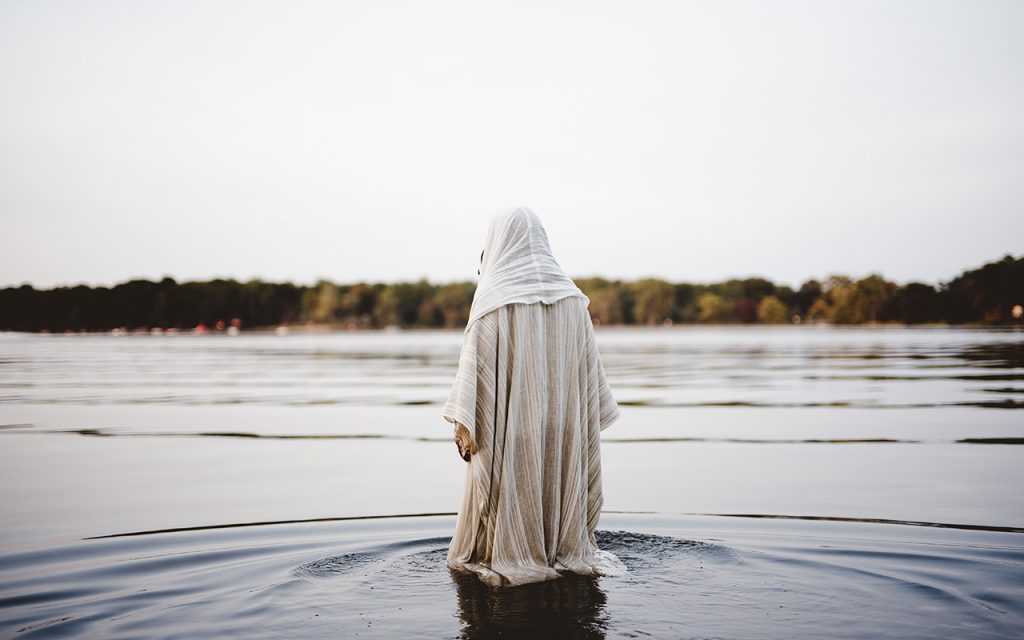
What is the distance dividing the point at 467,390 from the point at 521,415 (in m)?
0.37

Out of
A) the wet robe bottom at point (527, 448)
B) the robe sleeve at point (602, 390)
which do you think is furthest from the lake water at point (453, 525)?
the robe sleeve at point (602, 390)

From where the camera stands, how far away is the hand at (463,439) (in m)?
5.45

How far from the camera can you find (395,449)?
12539 mm

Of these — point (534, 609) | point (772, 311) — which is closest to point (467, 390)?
point (534, 609)

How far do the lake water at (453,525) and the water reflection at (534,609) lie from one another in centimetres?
2

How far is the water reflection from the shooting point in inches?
179

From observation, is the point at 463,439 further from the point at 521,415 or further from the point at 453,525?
the point at 453,525

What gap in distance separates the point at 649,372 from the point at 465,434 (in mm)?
24320

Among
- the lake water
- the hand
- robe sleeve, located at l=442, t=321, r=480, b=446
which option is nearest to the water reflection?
the lake water

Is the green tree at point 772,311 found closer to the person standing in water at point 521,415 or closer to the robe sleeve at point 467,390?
the person standing in water at point 521,415

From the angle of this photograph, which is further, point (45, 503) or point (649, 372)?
point (649, 372)

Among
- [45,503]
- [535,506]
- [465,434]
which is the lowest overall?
[45,503]

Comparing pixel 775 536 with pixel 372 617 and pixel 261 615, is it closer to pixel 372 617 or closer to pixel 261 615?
pixel 372 617

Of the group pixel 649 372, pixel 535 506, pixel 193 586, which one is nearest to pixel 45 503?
pixel 193 586
